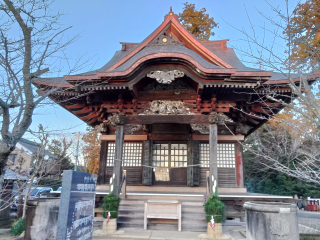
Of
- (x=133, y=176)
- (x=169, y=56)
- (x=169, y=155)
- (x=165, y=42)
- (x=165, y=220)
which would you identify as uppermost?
(x=165, y=42)

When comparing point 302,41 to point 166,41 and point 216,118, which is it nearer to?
point 216,118

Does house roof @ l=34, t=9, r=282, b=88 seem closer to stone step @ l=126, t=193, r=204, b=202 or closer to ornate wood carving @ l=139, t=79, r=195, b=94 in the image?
ornate wood carving @ l=139, t=79, r=195, b=94

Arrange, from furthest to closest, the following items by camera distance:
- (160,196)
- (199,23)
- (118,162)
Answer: (199,23) < (160,196) < (118,162)

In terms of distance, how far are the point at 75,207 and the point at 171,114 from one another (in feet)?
16.9

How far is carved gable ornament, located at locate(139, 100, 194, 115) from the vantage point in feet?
25.3

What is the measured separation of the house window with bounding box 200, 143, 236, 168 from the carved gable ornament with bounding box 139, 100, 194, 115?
2.90 metres

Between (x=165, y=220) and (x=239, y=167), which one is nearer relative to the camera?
(x=165, y=220)

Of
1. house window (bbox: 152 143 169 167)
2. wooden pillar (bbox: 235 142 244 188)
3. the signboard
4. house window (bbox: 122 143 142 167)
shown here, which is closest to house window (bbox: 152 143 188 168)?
house window (bbox: 152 143 169 167)

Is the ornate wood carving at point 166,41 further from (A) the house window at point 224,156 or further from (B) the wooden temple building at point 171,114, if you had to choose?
(A) the house window at point 224,156

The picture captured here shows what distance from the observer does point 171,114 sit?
771 cm

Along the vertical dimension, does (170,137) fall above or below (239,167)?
above

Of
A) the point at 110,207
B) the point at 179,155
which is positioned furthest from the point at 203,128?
the point at 110,207

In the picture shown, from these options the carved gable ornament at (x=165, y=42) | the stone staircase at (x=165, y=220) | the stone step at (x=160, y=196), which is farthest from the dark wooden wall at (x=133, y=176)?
the carved gable ornament at (x=165, y=42)

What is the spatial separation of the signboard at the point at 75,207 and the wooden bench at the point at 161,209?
3.37 meters
